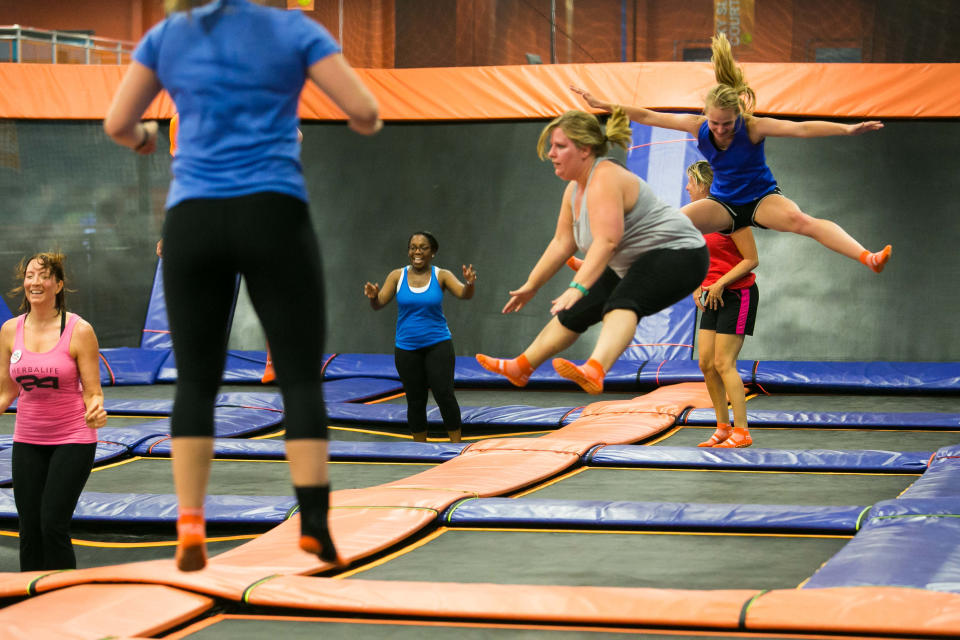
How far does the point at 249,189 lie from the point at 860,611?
186 centimetres

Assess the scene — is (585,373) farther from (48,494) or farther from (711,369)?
(711,369)

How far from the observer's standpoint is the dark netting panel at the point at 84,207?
888 cm

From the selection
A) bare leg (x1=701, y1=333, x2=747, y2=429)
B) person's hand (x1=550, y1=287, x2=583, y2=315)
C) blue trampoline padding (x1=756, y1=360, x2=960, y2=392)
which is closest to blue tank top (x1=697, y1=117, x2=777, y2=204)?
person's hand (x1=550, y1=287, x2=583, y2=315)

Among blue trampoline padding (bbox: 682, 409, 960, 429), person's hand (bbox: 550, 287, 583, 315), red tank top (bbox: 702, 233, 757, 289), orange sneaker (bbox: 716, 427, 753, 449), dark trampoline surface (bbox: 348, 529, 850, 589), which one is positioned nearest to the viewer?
person's hand (bbox: 550, 287, 583, 315)

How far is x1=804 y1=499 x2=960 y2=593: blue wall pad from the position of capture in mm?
2895

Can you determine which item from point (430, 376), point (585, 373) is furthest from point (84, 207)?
point (585, 373)

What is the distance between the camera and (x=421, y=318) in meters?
5.98

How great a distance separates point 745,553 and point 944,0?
6.28 metres

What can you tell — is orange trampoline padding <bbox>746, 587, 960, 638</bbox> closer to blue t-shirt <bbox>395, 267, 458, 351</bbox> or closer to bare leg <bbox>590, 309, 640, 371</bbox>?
bare leg <bbox>590, 309, 640, 371</bbox>

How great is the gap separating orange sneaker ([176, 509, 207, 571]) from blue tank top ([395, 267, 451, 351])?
4.27 meters

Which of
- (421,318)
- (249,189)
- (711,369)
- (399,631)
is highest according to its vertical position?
(249,189)

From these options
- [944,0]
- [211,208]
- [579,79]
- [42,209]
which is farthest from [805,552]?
[42,209]

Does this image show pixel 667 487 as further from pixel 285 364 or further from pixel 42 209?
pixel 42 209

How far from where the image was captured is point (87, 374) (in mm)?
3625
